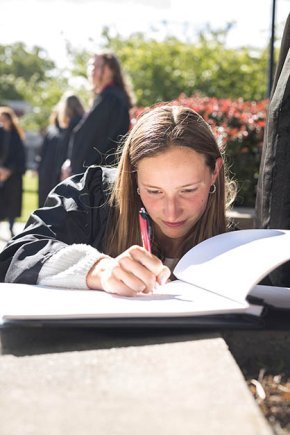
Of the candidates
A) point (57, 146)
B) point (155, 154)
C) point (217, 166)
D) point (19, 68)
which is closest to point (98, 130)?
point (57, 146)

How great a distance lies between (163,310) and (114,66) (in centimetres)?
488

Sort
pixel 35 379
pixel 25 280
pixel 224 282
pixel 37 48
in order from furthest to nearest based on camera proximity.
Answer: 1. pixel 37 48
2. pixel 25 280
3. pixel 224 282
4. pixel 35 379

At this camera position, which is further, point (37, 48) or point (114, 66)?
point (37, 48)

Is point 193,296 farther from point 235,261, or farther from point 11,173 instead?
point 11,173

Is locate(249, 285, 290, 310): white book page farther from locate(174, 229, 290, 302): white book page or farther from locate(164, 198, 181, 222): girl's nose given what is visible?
locate(164, 198, 181, 222): girl's nose

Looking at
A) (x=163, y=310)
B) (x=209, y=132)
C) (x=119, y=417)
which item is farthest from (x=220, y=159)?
(x=119, y=417)

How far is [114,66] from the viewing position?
6047mm

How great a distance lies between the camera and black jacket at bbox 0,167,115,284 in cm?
197

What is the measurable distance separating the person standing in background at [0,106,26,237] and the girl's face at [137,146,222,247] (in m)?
7.58

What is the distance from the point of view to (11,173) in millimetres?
9688

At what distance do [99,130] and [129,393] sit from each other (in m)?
4.89

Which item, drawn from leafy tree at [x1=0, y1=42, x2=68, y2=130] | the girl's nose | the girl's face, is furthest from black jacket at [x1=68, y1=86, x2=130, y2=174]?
leafy tree at [x1=0, y1=42, x2=68, y2=130]

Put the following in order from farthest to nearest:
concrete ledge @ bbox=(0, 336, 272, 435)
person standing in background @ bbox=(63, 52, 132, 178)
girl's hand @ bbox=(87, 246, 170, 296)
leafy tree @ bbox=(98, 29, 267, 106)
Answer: leafy tree @ bbox=(98, 29, 267, 106) → person standing in background @ bbox=(63, 52, 132, 178) → girl's hand @ bbox=(87, 246, 170, 296) → concrete ledge @ bbox=(0, 336, 272, 435)

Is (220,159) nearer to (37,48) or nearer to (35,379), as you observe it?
(35,379)
